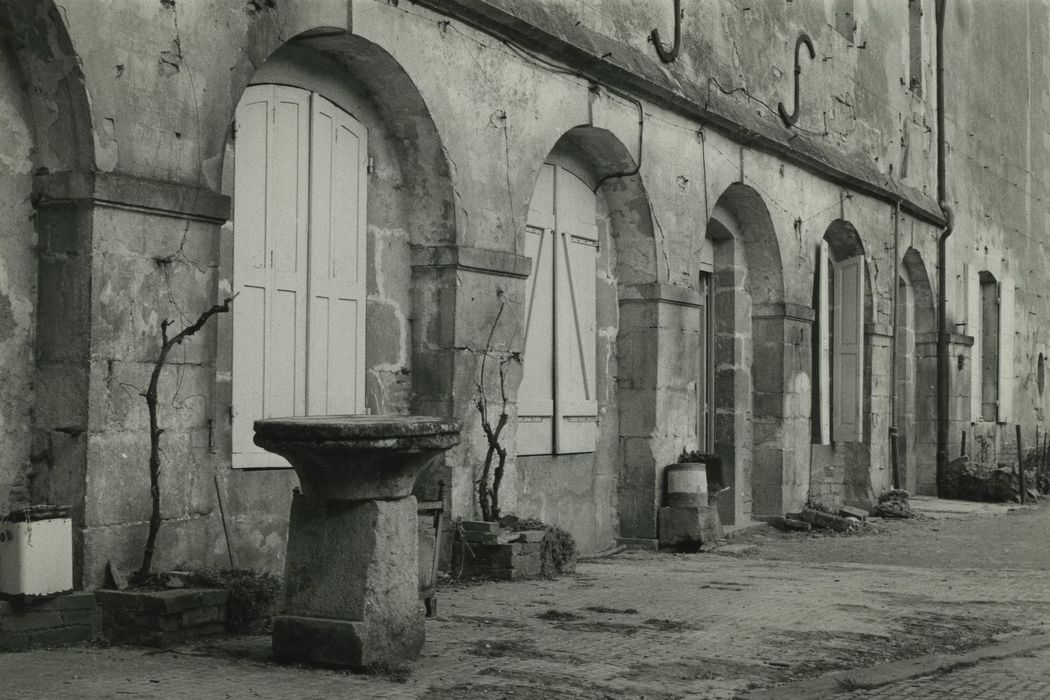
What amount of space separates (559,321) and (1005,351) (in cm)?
1260

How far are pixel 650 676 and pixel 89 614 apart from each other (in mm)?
2373

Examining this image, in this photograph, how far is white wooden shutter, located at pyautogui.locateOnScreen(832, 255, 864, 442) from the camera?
14.6m

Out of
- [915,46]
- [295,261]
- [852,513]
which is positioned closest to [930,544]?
[852,513]

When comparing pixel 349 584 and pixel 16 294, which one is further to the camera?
pixel 16 294

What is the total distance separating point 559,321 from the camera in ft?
33.2

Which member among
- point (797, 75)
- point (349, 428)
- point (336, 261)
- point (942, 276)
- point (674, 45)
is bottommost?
point (349, 428)

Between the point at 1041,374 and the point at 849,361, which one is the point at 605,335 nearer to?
the point at 849,361

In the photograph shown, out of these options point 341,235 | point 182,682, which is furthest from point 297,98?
point 182,682

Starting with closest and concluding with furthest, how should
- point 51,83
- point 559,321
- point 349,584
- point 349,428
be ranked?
point 349,428
point 349,584
point 51,83
point 559,321

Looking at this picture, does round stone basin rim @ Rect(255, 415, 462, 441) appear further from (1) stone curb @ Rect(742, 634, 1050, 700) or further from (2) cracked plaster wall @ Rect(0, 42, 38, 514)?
(1) stone curb @ Rect(742, 634, 1050, 700)

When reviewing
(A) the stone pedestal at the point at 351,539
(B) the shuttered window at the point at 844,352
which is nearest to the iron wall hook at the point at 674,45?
(B) the shuttered window at the point at 844,352

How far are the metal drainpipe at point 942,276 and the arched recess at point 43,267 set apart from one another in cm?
1398

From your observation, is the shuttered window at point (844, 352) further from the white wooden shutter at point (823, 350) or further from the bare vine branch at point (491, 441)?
the bare vine branch at point (491, 441)

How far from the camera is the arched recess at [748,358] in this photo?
42.5 feet
